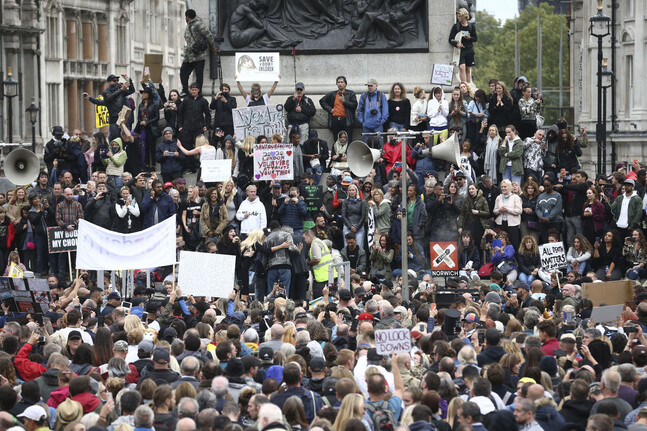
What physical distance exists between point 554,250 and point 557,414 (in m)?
11.6

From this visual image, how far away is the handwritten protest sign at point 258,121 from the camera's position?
29.5 meters

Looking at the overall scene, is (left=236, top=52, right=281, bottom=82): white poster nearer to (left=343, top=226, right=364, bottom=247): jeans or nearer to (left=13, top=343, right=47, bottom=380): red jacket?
(left=343, top=226, right=364, bottom=247): jeans

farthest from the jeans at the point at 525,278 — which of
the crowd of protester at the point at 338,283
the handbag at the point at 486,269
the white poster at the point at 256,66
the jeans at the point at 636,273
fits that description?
the white poster at the point at 256,66

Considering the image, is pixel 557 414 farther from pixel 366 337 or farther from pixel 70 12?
pixel 70 12

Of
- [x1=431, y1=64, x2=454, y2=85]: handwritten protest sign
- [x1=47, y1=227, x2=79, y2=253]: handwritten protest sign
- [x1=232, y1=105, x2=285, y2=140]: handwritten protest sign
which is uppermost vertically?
[x1=431, y1=64, x2=454, y2=85]: handwritten protest sign

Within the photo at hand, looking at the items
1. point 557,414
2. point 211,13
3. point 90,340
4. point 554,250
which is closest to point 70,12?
point 211,13

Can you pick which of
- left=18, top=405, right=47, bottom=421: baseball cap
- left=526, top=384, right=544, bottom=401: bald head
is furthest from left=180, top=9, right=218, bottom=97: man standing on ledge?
left=526, top=384, right=544, bottom=401: bald head

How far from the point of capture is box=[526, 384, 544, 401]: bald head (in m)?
13.3

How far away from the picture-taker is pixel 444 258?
25.0 meters

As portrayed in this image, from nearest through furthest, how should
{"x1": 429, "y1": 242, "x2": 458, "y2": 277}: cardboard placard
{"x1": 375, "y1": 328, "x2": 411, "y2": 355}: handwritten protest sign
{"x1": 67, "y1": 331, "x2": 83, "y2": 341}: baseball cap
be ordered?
{"x1": 375, "y1": 328, "x2": 411, "y2": 355}: handwritten protest sign
{"x1": 67, "y1": 331, "x2": 83, "y2": 341}: baseball cap
{"x1": 429, "y1": 242, "x2": 458, "y2": 277}: cardboard placard

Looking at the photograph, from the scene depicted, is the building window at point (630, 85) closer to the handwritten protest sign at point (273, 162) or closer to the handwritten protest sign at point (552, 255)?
the handwritten protest sign at point (273, 162)

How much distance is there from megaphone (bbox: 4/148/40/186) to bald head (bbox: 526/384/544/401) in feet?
60.5

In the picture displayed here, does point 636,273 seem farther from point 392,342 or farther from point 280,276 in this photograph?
point 392,342

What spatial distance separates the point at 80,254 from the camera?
2430 centimetres
